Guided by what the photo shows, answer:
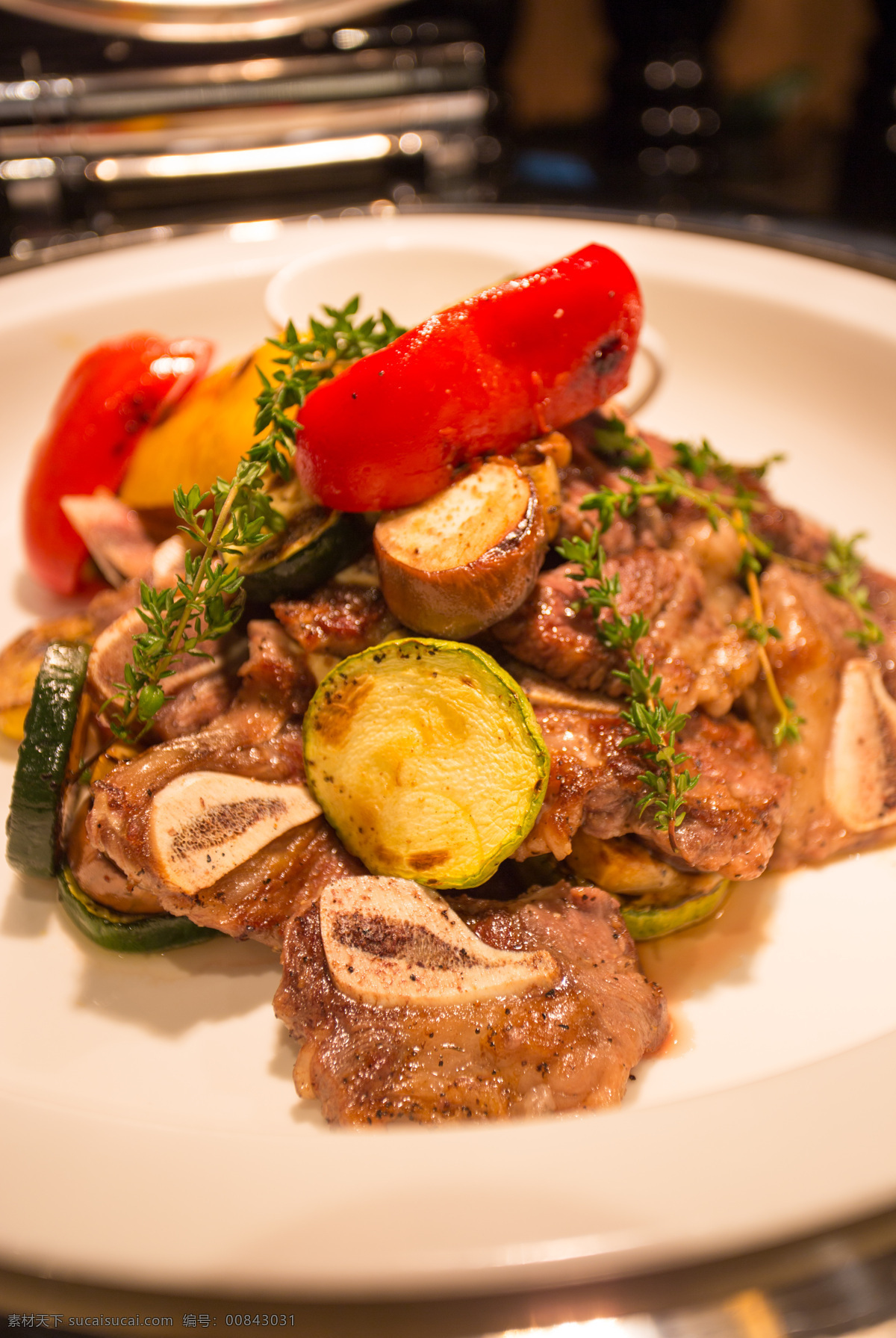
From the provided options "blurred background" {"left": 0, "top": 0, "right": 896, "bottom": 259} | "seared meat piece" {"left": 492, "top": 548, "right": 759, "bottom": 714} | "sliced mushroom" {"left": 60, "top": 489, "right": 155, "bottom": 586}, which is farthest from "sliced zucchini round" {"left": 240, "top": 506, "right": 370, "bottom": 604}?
"blurred background" {"left": 0, "top": 0, "right": 896, "bottom": 259}

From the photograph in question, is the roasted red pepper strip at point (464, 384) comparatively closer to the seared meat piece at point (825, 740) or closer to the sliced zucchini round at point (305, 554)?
the sliced zucchini round at point (305, 554)

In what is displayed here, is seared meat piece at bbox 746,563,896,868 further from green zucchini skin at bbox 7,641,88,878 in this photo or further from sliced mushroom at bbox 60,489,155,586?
sliced mushroom at bbox 60,489,155,586

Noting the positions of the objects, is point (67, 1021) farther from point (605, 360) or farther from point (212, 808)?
point (605, 360)

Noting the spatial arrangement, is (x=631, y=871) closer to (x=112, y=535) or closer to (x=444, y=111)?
(x=112, y=535)

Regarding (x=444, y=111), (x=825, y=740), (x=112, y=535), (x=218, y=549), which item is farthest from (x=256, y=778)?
(x=444, y=111)

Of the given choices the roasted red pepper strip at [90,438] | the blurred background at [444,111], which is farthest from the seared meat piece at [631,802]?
the blurred background at [444,111]
